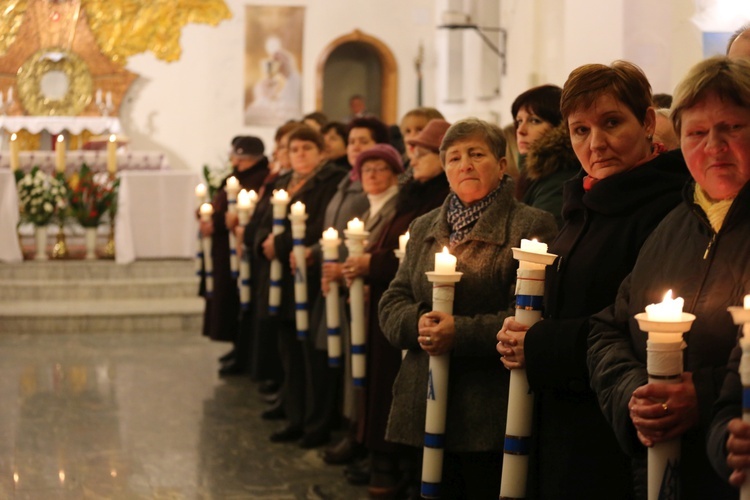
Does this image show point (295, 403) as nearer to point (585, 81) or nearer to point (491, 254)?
point (491, 254)

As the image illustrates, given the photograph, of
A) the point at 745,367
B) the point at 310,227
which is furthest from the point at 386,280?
the point at 745,367

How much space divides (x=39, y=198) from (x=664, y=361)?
32.2ft

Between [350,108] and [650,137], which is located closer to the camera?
[650,137]

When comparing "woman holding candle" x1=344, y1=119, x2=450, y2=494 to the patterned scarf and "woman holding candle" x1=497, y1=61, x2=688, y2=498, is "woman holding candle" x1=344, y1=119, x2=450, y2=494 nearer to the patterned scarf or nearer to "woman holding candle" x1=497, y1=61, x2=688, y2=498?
the patterned scarf

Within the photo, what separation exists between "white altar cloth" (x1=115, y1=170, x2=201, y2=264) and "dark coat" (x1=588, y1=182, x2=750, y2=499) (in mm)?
9374

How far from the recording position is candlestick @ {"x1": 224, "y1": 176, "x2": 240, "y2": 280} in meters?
7.52

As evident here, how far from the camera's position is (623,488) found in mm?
2744

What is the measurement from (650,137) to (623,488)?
2.85 ft

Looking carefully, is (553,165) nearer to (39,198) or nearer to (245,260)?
(245,260)

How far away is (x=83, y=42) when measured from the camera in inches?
669

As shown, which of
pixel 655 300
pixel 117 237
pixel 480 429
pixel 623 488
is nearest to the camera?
pixel 655 300

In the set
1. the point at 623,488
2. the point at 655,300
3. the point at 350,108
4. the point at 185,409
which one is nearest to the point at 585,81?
the point at 655,300

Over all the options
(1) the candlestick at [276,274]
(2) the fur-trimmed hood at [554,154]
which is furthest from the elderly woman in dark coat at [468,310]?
(1) the candlestick at [276,274]

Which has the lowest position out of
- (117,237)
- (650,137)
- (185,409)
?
(185,409)
